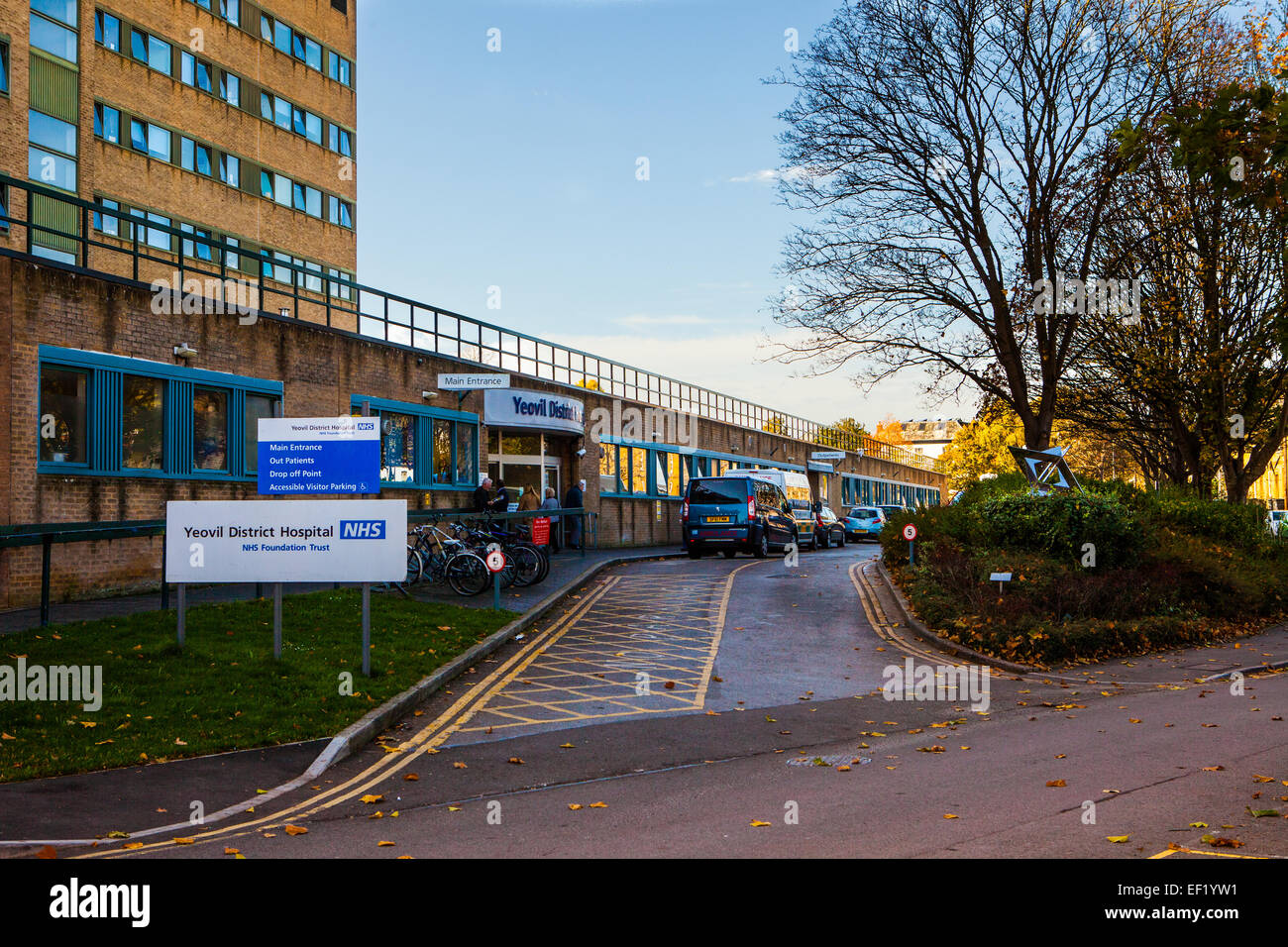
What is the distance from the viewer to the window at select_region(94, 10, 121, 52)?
31.5m

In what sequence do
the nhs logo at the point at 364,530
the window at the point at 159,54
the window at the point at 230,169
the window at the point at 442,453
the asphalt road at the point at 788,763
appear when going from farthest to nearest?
the window at the point at 230,169, the window at the point at 159,54, the window at the point at 442,453, the nhs logo at the point at 364,530, the asphalt road at the point at 788,763

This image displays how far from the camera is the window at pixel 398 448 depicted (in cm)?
2559

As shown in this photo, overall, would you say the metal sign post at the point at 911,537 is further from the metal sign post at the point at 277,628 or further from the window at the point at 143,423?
the window at the point at 143,423

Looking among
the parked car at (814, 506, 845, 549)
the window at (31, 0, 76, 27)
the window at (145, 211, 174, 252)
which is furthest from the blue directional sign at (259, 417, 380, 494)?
the parked car at (814, 506, 845, 549)

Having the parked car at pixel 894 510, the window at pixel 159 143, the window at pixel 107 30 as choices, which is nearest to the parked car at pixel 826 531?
the parked car at pixel 894 510

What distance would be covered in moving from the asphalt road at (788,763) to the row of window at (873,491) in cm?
4773

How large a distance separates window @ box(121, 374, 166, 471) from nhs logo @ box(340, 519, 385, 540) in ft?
27.1

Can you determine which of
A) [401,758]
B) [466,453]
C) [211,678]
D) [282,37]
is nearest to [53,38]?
[282,37]

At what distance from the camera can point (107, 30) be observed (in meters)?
31.8

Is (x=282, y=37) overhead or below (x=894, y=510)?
overhead

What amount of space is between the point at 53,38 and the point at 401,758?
91.9ft

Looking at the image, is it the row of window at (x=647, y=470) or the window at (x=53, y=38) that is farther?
the row of window at (x=647, y=470)

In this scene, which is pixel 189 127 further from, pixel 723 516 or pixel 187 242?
pixel 723 516

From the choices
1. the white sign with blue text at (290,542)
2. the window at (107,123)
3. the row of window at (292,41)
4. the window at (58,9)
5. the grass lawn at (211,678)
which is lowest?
the grass lawn at (211,678)
